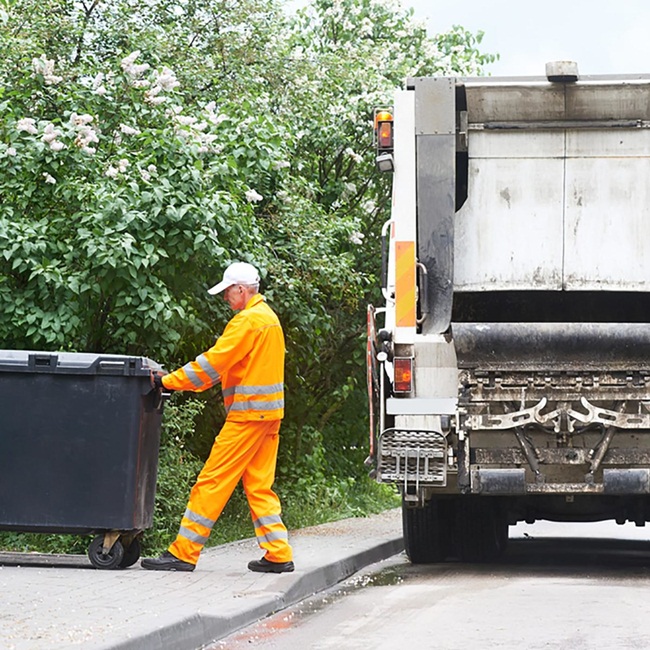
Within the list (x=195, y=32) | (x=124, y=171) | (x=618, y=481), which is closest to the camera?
(x=618, y=481)

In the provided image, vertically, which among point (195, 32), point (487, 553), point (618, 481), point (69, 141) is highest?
point (195, 32)

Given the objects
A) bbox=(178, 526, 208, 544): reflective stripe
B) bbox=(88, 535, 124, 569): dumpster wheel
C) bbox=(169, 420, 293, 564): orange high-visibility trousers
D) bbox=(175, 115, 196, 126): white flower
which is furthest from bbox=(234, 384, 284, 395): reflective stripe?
bbox=(175, 115, 196, 126): white flower

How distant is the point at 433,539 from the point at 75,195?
3.01m

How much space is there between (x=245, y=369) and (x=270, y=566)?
102cm

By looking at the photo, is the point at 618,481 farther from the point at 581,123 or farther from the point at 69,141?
the point at 69,141

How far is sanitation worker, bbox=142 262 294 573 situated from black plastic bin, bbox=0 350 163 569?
25 cm

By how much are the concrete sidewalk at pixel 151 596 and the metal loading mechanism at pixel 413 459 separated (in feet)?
2.18

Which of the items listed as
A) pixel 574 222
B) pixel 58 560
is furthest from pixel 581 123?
pixel 58 560

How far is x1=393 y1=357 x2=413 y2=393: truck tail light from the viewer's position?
8.03 metres

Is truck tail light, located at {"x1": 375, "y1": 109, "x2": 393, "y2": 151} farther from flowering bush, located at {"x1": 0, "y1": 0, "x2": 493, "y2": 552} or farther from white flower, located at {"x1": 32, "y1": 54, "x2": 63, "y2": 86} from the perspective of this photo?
white flower, located at {"x1": 32, "y1": 54, "x2": 63, "y2": 86}

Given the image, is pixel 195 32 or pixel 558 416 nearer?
pixel 558 416

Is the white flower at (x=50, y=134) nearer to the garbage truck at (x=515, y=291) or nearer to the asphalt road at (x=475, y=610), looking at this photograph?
the garbage truck at (x=515, y=291)

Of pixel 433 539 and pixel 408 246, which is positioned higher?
pixel 408 246

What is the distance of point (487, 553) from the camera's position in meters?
9.55
